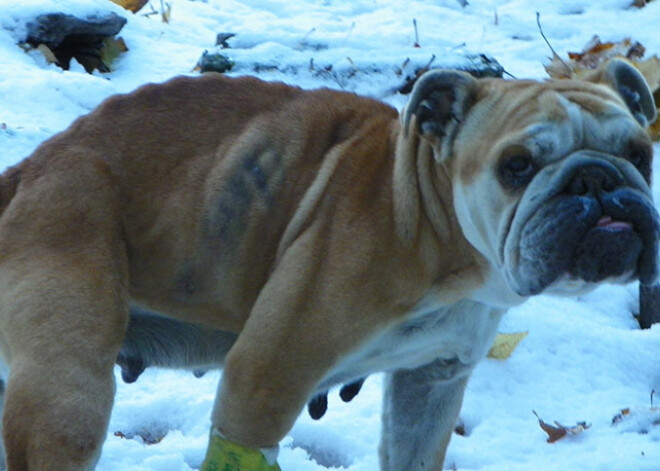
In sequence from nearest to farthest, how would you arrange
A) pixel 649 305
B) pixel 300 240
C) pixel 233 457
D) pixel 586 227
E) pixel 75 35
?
pixel 586 227 → pixel 233 457 → pixel 300 240 → pixel 649 305 → pixel 75 35

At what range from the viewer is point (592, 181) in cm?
316

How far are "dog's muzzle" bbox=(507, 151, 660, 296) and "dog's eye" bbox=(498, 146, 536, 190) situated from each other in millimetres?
53

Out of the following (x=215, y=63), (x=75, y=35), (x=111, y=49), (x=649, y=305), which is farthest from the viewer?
(x=111, y=49)

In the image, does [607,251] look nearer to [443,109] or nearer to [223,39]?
[443,109]

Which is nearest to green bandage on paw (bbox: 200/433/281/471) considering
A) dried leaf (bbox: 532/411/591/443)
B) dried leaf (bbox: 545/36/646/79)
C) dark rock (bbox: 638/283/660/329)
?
dried leaf (bbox: 532/411/591/443)

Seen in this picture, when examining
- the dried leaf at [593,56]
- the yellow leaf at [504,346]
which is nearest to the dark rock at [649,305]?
the yellow leaf at [504,346]

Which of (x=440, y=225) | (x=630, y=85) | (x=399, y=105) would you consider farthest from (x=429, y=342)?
(x=399, y=105)

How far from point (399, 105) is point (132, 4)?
2776 millimetres

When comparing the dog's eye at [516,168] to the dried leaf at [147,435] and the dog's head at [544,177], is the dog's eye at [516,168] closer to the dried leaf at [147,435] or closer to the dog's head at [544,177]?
the dog's head at [544,177]

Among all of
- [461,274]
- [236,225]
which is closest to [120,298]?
[236,225]

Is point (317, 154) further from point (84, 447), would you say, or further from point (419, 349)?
point (84, 447)

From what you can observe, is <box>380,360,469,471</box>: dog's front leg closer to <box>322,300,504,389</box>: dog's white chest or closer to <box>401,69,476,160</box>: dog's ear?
<box>322,300,504,389</box>: dog's white chest

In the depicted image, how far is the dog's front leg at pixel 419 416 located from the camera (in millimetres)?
3992

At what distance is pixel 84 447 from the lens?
10.8 feet
